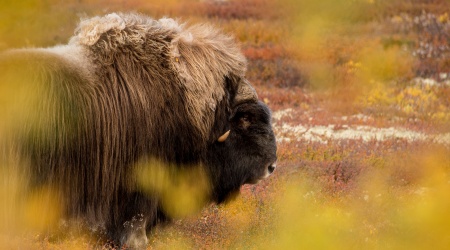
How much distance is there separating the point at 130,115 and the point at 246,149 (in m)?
0.83

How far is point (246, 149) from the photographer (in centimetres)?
375

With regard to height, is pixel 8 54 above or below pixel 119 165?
above

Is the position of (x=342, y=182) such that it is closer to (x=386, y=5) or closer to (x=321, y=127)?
(x=321, y=127)

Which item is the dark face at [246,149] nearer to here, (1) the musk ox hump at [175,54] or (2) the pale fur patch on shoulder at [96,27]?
(1) the musk ox hump at [175,54]

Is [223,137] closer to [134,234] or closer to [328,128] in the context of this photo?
[134,234]

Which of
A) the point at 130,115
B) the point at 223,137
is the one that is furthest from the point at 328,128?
the point at 130,115

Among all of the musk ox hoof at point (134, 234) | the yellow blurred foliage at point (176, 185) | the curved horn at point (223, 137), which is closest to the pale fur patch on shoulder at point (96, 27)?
the yellow blurred foliage at point (176, 185)

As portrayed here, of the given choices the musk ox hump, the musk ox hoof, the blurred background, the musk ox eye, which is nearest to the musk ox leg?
the musk ox hoof

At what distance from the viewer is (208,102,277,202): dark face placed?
369 cm

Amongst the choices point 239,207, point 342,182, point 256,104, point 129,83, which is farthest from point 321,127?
point 129,83

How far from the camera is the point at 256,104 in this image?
3750mm

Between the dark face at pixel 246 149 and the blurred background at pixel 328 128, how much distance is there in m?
0.33

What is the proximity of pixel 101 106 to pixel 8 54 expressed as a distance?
507 mm

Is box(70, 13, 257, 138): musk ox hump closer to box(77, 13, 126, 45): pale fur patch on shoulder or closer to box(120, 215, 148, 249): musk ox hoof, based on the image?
box(77, 13, 126, 45): pale fur patch on shoulder
